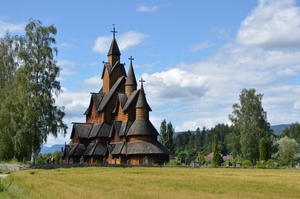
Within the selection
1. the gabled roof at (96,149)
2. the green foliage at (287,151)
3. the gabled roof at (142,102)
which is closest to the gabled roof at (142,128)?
the gabled roof at (142,102)

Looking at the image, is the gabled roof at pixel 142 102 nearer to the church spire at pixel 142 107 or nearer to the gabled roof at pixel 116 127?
the church spire at pixel 142 107

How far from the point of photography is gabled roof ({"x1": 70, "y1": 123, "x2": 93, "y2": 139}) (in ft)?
234

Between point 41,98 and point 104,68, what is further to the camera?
point 104,68

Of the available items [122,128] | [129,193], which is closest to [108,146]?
[122,128]

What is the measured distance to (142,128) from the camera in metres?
63.7

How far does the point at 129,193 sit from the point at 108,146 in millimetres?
47810

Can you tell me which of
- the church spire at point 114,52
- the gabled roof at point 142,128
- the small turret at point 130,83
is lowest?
the gabled roof at point 142,128

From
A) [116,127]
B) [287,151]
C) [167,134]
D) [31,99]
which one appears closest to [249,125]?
[287,151]

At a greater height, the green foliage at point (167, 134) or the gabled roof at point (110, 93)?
the gabled roof at point (110, 93)

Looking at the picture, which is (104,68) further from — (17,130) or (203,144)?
(203,144)

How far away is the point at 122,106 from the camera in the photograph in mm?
68438

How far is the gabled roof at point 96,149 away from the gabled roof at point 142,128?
5.89 m

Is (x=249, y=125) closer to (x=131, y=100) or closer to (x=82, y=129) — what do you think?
(x=131, y=100)

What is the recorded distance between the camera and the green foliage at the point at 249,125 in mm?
74625
